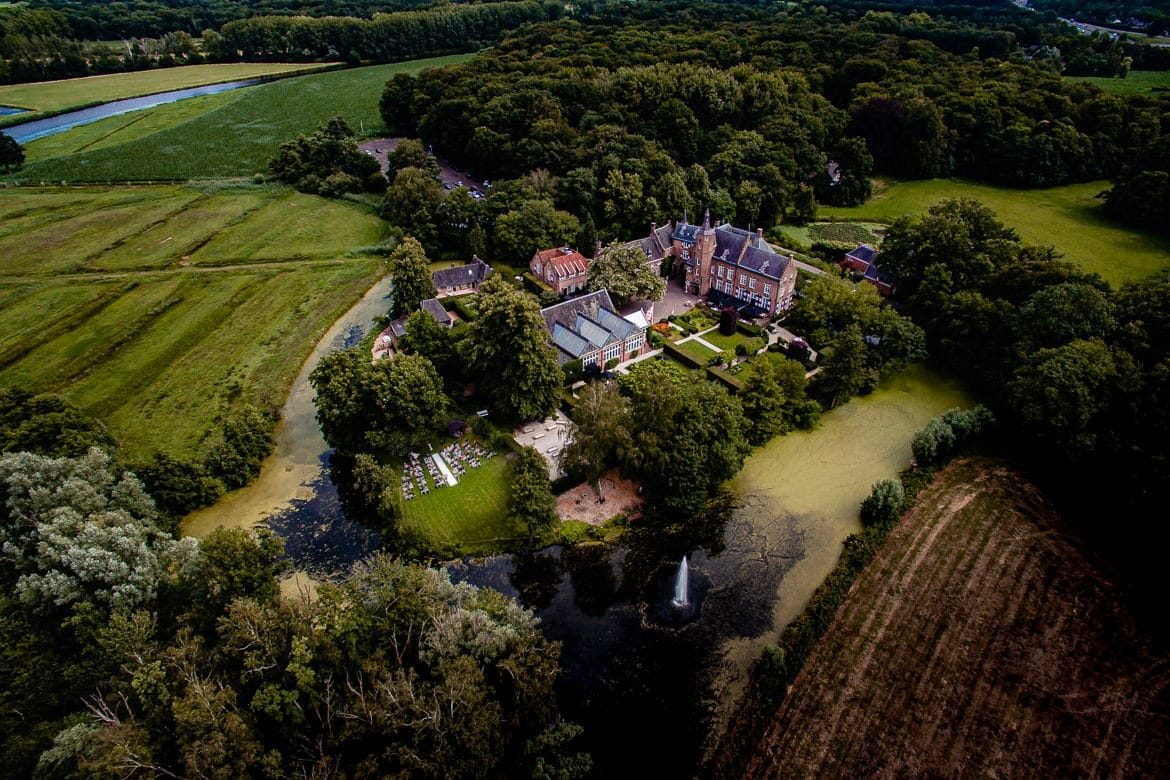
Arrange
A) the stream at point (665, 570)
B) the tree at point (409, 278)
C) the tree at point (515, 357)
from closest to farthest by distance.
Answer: the stream at point (665, 570)
the tree at point (515, 357)
the tree at point (409, 278)

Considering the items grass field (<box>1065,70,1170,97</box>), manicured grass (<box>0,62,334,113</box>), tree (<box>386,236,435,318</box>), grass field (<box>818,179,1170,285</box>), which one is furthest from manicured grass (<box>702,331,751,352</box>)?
manicured grass (<box>0,62,334,113</box>)

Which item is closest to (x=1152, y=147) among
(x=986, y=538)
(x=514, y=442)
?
(x=986, y=538)

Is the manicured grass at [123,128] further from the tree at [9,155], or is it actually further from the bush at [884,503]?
the bush at [884,503]

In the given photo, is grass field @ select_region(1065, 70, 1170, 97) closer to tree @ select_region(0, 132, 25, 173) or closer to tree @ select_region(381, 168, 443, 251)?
tree @ select_region(381, 168, 443, 251)

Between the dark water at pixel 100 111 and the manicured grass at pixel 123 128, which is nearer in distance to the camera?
the manicured grass at pixel 123 128

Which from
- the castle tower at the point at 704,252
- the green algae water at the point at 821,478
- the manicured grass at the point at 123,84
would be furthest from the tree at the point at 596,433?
the manicured grass at the point at 123,84

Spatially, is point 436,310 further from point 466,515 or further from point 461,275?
point 466,515

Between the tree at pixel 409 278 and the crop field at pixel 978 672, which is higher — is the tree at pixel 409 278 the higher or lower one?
the higher one

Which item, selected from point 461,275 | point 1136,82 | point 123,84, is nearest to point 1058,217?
point 1136,82
